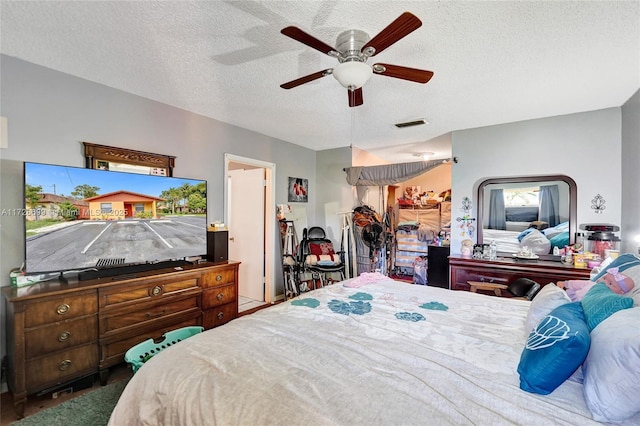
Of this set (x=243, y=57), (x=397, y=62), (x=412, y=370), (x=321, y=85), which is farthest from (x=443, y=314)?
(x=243, y=57)

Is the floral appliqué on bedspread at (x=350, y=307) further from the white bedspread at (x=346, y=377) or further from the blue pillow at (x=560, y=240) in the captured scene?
the blue pillow at (x=560, y=240)

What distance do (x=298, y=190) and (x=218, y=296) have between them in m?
2.26

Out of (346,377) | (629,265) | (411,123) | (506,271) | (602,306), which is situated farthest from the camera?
(411,123)

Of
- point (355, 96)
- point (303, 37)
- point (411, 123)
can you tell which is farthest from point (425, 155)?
point (303, 37)

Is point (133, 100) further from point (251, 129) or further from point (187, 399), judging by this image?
point (187, 399)

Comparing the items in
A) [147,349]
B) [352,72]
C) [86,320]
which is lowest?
[147,349]

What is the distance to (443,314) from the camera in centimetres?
177

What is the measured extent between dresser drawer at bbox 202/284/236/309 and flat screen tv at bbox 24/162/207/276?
45cm

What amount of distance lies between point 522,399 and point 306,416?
2.46ft

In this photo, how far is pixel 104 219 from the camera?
2389mm

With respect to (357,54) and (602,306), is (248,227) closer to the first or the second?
(357,54)

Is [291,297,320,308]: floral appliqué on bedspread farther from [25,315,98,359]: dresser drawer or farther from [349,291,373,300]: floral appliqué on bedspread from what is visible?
[25,315,98,359]: dresser drawer

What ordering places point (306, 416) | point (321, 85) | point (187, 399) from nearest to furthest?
point (306, 416) < point (187, 399) < point (321, 85)

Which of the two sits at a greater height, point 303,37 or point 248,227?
A: point 303,37
